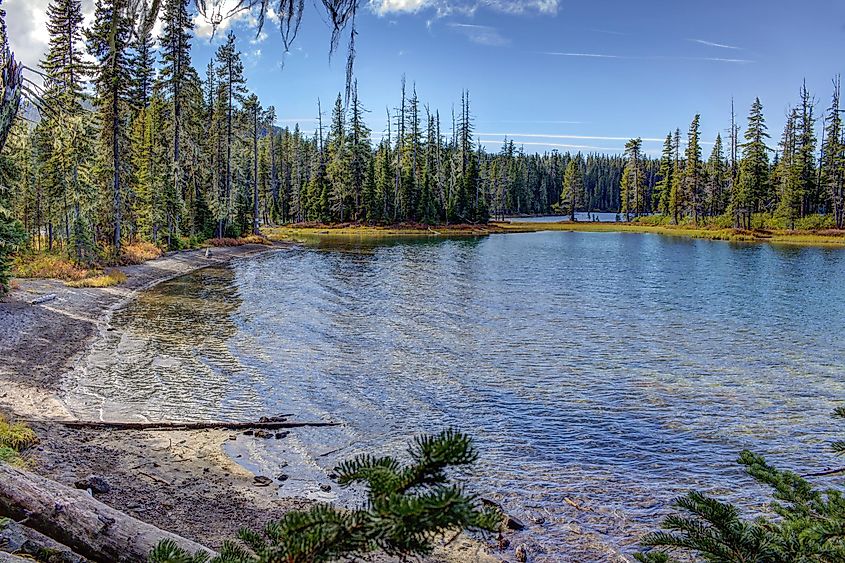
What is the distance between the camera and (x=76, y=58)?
35.0m

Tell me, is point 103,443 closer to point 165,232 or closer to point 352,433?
point 352,433

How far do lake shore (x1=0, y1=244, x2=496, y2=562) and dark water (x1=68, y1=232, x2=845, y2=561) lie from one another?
23.1 inches

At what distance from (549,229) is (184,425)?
8699cm

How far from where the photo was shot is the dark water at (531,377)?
9336mm

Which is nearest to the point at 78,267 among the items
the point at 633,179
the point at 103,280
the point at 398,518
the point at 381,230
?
the point at 103,280

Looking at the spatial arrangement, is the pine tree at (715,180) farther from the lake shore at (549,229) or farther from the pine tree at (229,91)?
the pine tree at (229,91)

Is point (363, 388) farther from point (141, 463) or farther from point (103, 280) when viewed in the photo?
point (103, 280)

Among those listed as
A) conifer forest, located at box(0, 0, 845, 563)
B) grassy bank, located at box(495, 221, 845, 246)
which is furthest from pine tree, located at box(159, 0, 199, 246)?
grassy bank, located at box(495, 221, 845, 246)

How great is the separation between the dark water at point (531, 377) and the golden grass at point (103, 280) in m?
2.11

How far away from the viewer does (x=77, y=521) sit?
4.93 metres

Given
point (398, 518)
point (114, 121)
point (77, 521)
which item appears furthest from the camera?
point (114, 121)

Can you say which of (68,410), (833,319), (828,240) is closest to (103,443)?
(68,410)

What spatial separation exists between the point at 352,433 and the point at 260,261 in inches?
1335

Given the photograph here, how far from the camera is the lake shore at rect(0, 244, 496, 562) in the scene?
23.5 feet
